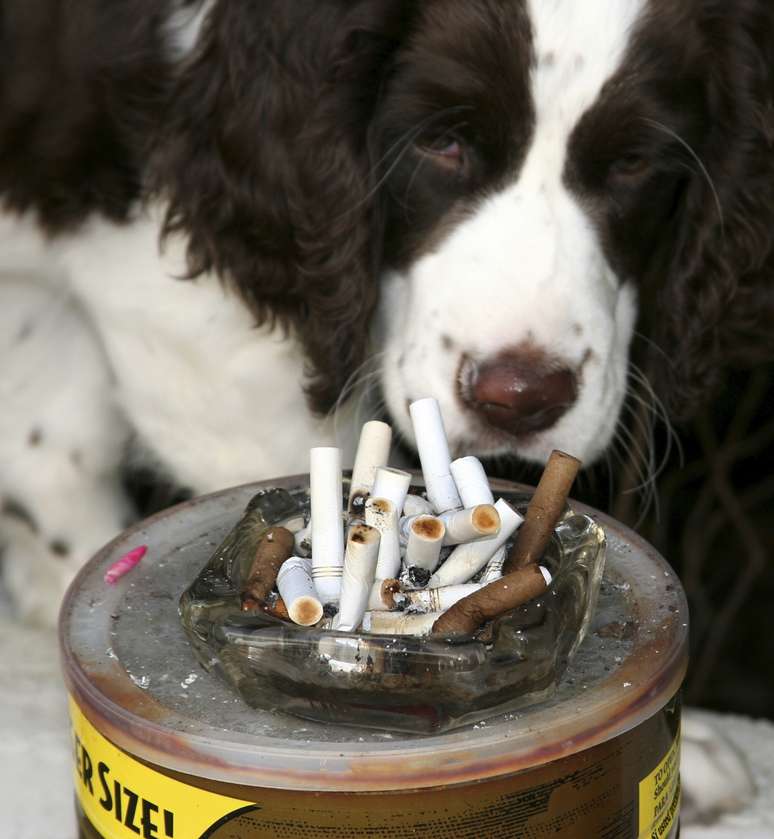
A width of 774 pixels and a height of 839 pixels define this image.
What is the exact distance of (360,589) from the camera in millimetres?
1013

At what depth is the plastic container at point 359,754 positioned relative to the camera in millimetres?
930

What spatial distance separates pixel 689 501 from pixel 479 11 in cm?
200

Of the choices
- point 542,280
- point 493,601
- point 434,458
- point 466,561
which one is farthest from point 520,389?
point 493,601

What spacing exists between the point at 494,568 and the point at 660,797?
0.78ft

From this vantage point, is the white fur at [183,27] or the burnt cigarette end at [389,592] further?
the white fur at [183,27]

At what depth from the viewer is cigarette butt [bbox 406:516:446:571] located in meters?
1.06

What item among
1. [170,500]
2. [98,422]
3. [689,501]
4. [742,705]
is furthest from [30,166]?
[742,705]

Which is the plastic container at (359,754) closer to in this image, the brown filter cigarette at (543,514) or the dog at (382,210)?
the brown filter cigarette at (543,514)

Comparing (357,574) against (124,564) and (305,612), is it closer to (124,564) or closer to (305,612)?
(305,612)

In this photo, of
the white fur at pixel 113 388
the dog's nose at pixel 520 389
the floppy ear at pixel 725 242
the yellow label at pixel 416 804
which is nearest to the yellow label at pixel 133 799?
the yellow label at pixel 416 804

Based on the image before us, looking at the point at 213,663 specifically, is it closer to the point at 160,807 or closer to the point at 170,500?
the point at 160,807

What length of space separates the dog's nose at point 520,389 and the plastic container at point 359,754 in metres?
0.42

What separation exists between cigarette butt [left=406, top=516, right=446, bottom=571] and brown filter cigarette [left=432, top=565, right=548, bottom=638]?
0.26ft

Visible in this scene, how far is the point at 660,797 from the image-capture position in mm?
1081
